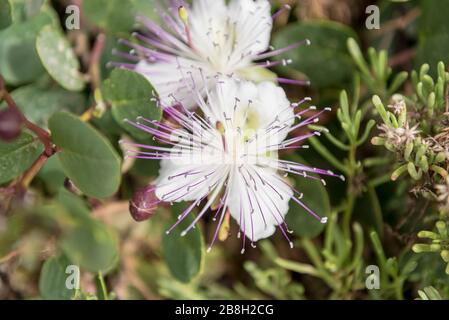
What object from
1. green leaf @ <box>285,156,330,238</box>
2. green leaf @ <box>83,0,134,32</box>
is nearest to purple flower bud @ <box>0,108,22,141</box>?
green leaf @ <box>83,0,134,32</box>

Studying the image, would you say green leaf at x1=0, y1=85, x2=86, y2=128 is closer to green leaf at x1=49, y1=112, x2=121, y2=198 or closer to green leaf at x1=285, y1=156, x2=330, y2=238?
green leaf at x1=49, y1=112, x2=121, y2=198

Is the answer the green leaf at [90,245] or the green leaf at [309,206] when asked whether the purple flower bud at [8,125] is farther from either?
the green leaf at [309,206]

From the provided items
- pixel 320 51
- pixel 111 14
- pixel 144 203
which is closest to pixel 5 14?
pixel 111 14

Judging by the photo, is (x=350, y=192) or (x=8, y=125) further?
(x=350, y=192)

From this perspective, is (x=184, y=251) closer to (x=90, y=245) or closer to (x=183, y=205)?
(x=183, y=205)

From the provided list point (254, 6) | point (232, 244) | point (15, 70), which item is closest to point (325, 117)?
point (254, 6)

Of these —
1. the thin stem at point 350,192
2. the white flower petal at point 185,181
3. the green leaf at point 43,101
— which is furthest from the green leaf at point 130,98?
the thin stem at point 350,192
